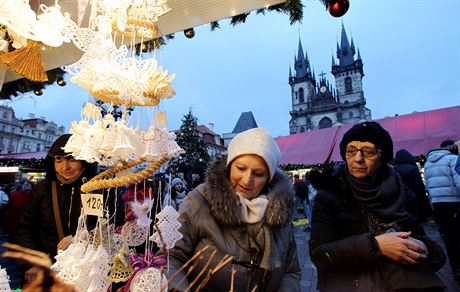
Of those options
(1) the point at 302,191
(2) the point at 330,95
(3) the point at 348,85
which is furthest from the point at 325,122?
(1) the point at 302,191

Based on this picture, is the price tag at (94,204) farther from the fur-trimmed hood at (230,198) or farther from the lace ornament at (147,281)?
the fur-trimmed hood at (230,198)

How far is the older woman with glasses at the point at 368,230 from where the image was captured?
1215mm

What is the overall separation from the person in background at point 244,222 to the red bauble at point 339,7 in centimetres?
133

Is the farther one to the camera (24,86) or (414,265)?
(24,86)

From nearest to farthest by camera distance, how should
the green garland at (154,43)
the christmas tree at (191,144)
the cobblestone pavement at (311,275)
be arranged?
the green garland at (154,43)
the cobblestone pavement at (311,275)
the christmas tree at (191,144)

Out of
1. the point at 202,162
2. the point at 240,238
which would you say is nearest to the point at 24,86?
the point at 240,238

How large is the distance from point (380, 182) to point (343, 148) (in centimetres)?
25

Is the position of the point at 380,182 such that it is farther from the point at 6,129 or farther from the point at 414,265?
the point at 6,129

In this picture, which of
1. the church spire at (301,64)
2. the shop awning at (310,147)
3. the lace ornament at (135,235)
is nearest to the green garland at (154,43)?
the lace ornament at (135,235)

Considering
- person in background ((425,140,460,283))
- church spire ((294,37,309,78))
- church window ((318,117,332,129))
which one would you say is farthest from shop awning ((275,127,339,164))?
church spire ((294,37,309,78))

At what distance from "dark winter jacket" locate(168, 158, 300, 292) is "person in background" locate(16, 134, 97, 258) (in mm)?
823

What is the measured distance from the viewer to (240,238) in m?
1.32

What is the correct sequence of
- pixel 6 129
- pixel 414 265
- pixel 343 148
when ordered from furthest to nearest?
pixel 6 129
pixel 343 148
pixel 414 265

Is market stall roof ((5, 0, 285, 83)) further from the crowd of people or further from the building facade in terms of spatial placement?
the building facade
